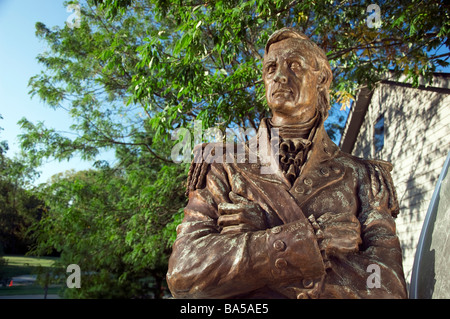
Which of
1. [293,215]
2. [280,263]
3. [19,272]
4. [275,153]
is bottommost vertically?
[19,272]

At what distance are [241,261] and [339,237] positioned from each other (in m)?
Answer: 0.45

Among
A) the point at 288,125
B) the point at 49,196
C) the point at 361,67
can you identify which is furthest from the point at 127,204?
the point at 288,125

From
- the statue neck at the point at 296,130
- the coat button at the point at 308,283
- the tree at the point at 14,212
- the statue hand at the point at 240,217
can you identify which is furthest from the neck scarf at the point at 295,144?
the tree at the point at 14,212

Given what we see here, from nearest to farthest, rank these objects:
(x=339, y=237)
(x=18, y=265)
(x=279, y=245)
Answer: (x=279, y=245)
(x=339, y=237)
(x=18, y=265)

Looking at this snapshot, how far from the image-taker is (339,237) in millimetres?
1701

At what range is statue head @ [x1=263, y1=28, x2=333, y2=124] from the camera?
7.02ft

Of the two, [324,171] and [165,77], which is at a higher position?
[165,77]

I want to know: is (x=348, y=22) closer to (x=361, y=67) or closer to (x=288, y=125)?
(x=361, y=67)

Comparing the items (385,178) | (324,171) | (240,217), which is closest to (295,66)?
(324,171)

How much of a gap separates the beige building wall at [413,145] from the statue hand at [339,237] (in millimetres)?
5165

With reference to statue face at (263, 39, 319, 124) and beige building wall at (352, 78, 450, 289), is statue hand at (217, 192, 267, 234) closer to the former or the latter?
statue face at (263, 39, 319, 124)

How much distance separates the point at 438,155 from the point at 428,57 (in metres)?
1.83

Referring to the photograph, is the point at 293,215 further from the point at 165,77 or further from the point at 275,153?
the point at 165,77
